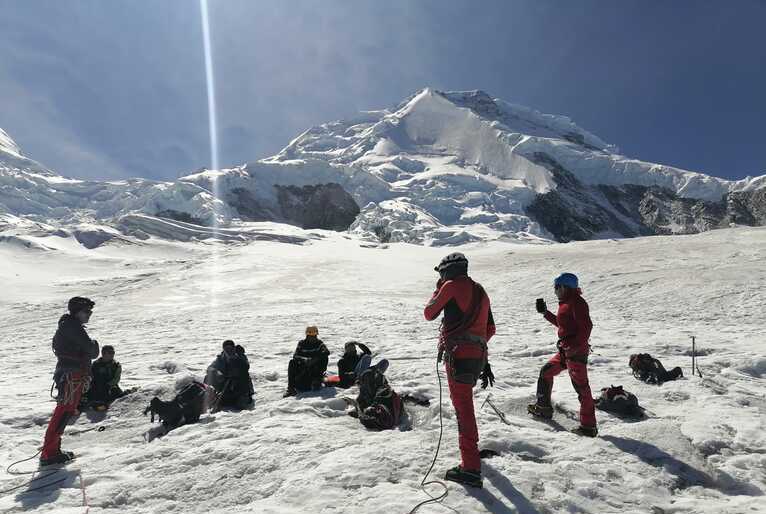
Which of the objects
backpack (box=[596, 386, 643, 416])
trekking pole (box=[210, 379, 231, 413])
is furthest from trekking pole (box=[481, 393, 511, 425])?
trekking pole (box=[210, 379, 231, 413])

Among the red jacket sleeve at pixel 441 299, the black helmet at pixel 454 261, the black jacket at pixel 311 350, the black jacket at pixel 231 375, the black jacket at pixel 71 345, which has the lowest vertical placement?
the black jacket at pixel 231 375

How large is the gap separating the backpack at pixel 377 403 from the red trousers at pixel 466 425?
184 centimetres

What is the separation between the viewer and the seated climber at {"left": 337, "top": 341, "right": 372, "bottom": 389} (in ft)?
28.9

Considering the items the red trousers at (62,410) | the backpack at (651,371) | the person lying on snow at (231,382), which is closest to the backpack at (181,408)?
the person lying on snow at (231,382)

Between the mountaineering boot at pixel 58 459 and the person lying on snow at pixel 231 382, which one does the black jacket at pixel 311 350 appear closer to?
the person lying on snow at pixel 231 382

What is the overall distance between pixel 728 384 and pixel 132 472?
9.28 m

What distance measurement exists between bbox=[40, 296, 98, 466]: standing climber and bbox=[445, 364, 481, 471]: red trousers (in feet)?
16.4

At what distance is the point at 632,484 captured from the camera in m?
4.78

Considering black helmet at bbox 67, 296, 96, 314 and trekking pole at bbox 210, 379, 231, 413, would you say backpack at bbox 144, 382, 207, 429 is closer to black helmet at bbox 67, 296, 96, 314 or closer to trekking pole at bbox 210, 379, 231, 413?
trekking pole at bbox 210, 379, 231, 413

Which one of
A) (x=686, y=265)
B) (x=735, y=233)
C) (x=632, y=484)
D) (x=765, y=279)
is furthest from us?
(x=735, y=233)

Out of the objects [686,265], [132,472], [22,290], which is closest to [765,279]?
[686,265]

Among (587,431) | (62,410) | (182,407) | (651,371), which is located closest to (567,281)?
(587,431)

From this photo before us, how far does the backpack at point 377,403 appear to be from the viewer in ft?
21.4

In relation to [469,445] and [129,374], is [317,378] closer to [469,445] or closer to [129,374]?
[469,445]
